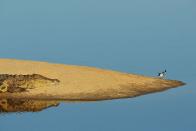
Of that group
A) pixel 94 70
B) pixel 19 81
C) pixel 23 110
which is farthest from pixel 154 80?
pixel 23 110

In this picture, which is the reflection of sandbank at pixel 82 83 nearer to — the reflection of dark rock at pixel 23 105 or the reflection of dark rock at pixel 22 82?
the reflection of dark rock at pixel 22 82

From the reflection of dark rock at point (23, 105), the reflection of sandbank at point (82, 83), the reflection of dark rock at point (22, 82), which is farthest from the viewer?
the reflection of dark rock at point (22, 82)

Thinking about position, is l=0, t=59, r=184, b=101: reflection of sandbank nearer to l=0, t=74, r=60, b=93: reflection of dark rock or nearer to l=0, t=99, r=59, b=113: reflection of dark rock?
l=0, t=74, r=60, b=93: reflection of dark rock

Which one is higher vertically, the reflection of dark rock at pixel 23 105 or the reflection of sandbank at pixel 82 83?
the reflection of sandbank at pixel 82 83

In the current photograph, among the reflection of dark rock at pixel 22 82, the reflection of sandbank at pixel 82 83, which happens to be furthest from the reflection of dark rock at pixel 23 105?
the reflection of dark rock at pixel 22 82

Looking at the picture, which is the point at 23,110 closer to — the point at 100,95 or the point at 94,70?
the point at 100,95
